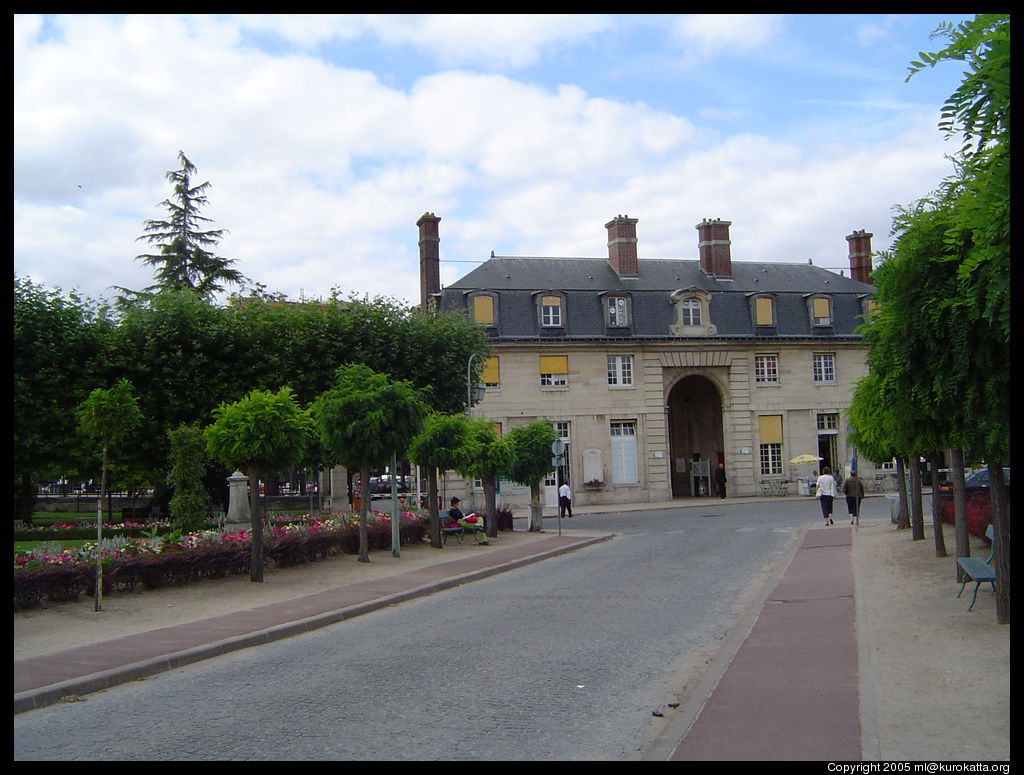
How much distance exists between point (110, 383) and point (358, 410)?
11897mm

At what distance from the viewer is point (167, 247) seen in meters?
45.1

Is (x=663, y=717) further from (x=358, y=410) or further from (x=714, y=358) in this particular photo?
(x=714, y=358)

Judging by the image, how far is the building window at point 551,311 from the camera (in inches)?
1769

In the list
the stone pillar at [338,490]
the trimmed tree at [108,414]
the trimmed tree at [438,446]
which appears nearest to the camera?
the trimmed tree at [108,414]

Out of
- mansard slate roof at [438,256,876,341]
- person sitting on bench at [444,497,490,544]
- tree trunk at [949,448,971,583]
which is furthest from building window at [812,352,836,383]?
tree trunk at [949,448,971,583]

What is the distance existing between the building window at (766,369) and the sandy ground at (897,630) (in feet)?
85.6

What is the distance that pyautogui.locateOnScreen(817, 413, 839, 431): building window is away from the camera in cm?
4794

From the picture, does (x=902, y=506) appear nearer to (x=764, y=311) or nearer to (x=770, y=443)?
(x=770, y=443)

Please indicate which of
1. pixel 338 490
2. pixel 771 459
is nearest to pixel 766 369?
pixel 771 459

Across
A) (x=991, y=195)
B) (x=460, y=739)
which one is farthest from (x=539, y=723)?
(x=991, y=195)

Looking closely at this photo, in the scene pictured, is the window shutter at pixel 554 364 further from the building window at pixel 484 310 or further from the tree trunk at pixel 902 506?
the tree trunk at pixel 902 506

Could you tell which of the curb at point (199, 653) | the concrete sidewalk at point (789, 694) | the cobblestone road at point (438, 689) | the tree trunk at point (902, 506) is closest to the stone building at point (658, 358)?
the tree trunk at point (902, 506)

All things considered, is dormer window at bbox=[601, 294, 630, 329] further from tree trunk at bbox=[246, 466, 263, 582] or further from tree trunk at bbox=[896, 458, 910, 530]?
tree trunk at bbox=[246, 466, 263, 582]

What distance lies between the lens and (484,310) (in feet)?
145
